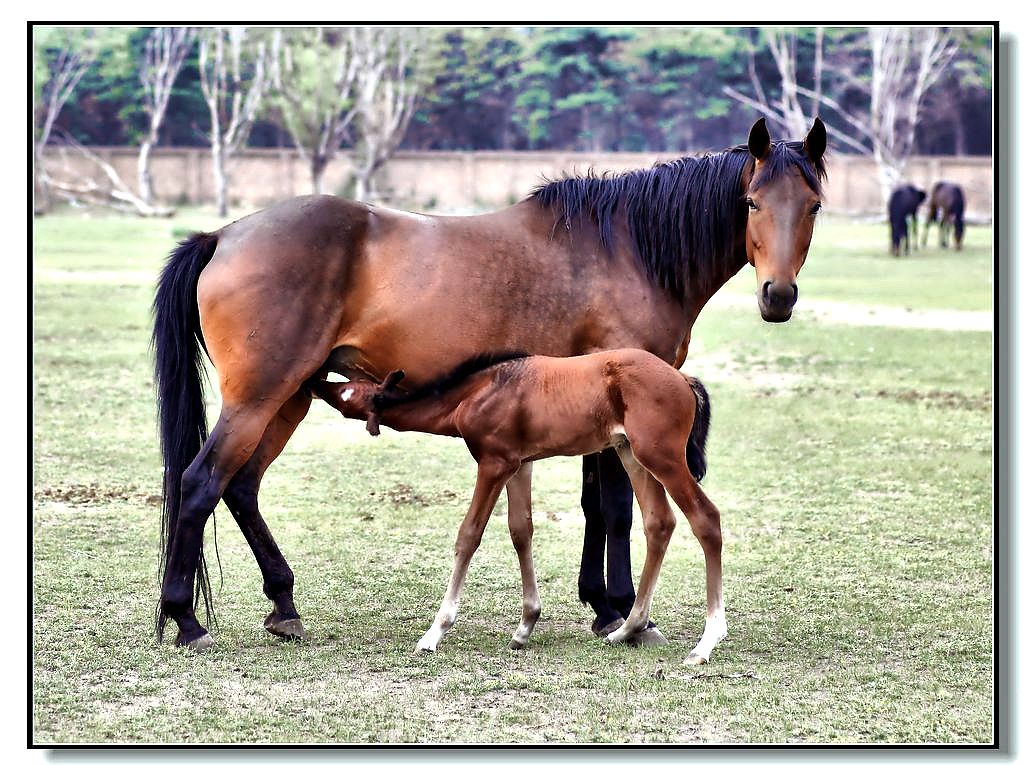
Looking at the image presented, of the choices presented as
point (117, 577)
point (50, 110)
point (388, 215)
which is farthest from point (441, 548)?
point (50, 110)

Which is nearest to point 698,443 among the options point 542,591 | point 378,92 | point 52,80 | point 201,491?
point 542,591

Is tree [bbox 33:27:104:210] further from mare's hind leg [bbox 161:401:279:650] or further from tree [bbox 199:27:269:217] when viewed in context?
mare's hind leg [bbox 161:401:279:650]

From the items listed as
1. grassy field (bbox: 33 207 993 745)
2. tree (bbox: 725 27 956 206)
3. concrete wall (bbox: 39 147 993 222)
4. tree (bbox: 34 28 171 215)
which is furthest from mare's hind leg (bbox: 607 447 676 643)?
tree (bbox: 725 27 956 206)

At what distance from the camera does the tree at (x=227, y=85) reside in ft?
110

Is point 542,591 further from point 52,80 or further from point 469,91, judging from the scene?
point 469,91

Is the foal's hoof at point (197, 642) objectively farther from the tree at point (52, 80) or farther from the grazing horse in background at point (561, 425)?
the tree at point (52, 80)

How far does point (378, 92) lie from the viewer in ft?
119

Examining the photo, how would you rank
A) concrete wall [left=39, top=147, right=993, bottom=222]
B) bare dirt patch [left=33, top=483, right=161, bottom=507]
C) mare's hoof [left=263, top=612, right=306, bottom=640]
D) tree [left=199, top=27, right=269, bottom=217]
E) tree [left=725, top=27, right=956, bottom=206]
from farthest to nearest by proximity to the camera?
concrete wall [left=39, top=147, right=993, bottom=222], tree [left=725, top=27, right=956, bottom=206], tree [left=199, top=27, right=269, bottom=217], bare dirt patch [left=33, top=483, right=161, bottom=507], mare's hoof [left=263, top=612, right=306, bottom=640]

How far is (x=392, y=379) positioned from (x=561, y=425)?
675mm

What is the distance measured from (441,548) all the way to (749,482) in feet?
8.27

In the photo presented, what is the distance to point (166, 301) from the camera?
18.6ft

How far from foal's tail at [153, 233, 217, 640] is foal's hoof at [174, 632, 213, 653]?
24 centimetres

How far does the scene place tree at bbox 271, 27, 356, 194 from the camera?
34.7 m

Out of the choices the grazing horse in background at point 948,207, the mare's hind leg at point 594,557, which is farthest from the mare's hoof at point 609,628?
the grazing horse in background at point 948,207
